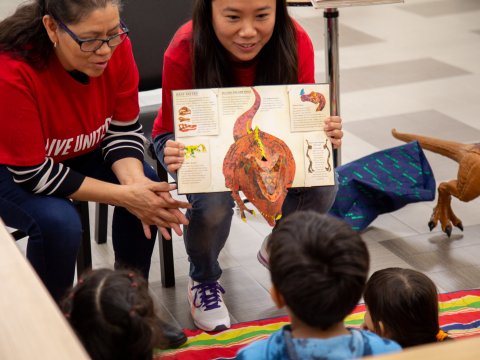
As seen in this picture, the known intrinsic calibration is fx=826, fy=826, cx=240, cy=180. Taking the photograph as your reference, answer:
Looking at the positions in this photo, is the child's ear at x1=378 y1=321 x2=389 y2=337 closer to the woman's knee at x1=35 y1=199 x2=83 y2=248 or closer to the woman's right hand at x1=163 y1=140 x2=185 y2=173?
the woman's right hand at x1=163 y1=140 x2=185 y2=173

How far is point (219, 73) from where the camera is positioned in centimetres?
281

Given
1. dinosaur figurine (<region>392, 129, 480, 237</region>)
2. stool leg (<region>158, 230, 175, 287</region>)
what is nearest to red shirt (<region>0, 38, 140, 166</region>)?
stool leg (<region>158, 230, 175, 287</region>)

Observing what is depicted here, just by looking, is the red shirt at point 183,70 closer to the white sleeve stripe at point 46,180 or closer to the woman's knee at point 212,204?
the woman's knee at point 212,204

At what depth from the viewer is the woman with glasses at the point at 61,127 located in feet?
8.13

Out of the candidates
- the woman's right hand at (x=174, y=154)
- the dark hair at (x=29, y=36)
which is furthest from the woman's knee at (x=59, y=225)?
the dark hair at (x=29, y=36)

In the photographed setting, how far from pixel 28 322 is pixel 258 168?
149 centimetres

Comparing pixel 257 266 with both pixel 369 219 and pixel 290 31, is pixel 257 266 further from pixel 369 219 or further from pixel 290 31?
pixel 290 31

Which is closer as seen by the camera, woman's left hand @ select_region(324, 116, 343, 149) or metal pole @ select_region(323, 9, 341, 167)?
woman's left hand @ select_region(324, 116, 343, 149)

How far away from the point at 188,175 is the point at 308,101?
1.52 ft

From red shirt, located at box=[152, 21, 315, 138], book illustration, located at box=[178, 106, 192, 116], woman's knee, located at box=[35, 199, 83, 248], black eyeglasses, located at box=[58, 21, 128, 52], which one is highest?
black eyeglasses, located at box=[58, 21, 128, 52]

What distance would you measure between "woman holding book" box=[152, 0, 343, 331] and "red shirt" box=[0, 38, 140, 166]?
18 cm

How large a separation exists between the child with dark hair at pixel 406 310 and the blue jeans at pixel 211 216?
2.32 ft

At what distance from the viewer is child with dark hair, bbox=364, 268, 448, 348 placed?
2209 millimetres

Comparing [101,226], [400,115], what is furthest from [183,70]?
[400,115]
